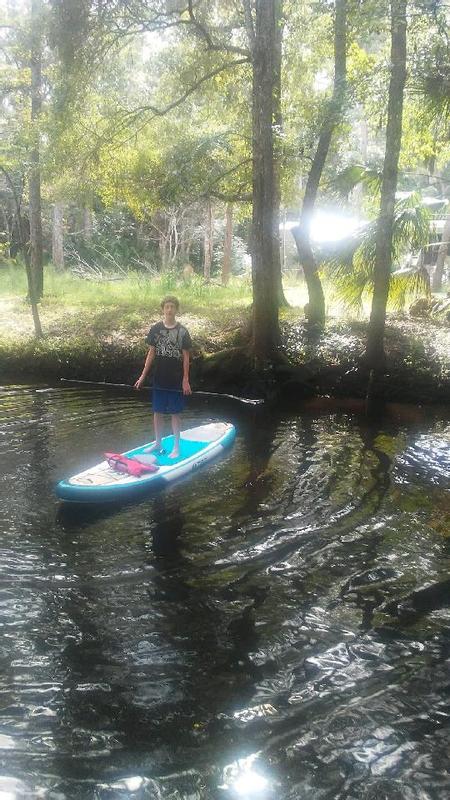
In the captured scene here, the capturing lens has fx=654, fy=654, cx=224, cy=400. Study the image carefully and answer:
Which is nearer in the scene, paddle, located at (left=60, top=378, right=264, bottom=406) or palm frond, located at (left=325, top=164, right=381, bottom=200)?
palm frond, located at (left=325, top=164, right=381, bottom=200)

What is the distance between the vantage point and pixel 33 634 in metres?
4.21

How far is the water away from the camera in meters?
3.16

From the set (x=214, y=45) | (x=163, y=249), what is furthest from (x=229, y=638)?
(x=163, y=249)

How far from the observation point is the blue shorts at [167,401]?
7488 millimetres

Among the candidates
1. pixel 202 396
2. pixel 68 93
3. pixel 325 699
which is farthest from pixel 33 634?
pixel 68 93

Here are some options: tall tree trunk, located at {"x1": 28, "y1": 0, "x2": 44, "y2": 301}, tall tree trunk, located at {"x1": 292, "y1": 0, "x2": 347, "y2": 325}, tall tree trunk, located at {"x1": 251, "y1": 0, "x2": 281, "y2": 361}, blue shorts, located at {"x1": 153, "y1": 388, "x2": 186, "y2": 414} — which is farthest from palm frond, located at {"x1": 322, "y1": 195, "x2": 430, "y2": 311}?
tall tree trunk, located at {"x1": 28, "y1": 0, "x2": 44, "y2": 301}

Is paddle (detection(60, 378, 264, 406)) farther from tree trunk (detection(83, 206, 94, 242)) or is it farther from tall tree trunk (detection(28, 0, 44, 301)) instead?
tree trunk (detection(83, 206, 94, 242))

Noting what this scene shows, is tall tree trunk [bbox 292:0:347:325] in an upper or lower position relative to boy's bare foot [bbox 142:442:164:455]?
upper

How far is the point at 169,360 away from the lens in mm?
7324

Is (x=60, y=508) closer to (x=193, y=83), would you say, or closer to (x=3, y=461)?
(x=3, y=461)

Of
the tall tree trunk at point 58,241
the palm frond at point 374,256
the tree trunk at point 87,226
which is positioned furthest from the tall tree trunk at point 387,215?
the tree trunk at point 87,226

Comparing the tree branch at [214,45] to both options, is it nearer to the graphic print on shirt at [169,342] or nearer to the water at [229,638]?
the graphic print on shirt at [169,342]

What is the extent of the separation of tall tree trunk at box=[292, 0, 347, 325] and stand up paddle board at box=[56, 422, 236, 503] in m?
4.94

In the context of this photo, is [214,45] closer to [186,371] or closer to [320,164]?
[320,164]
